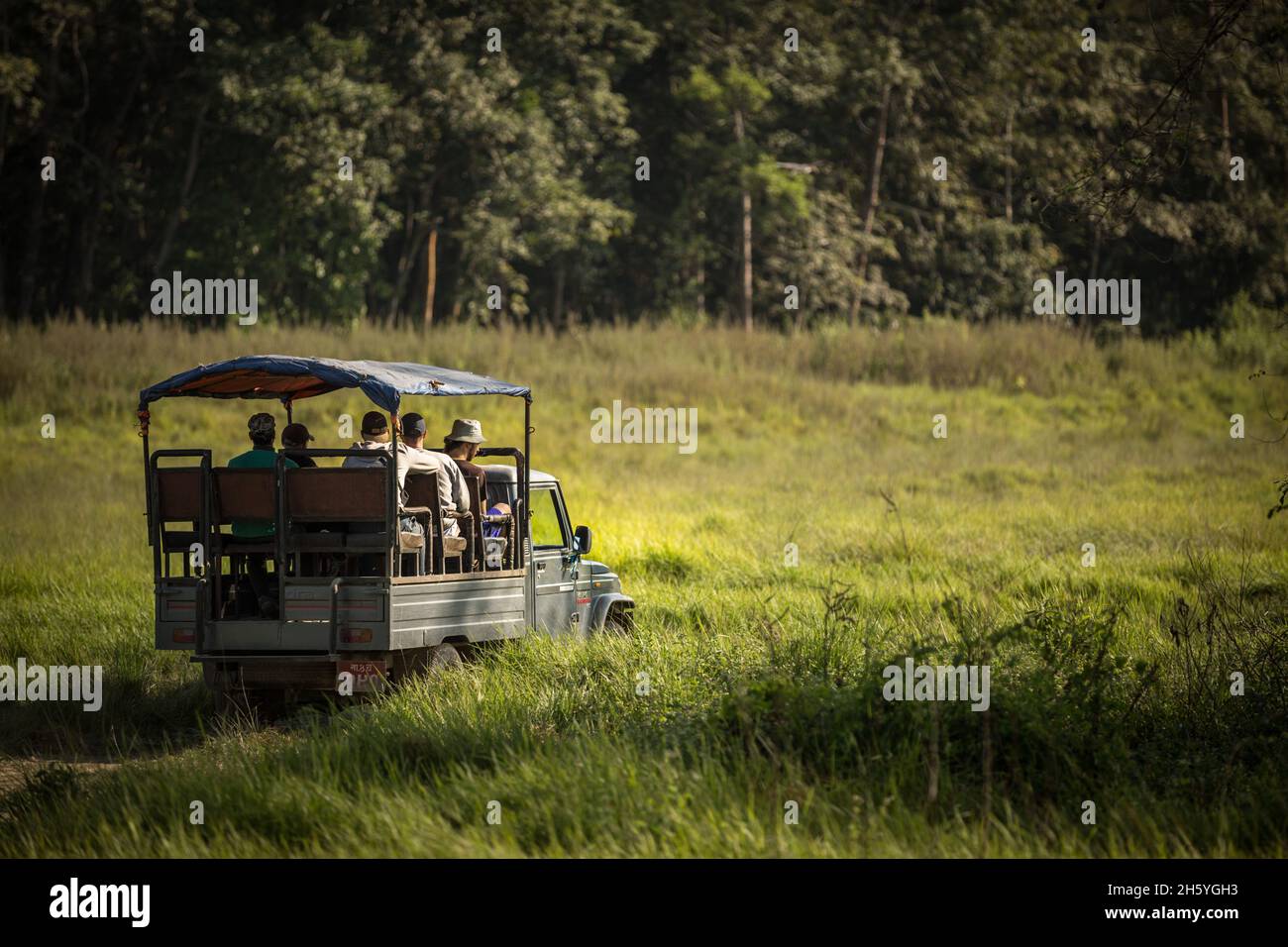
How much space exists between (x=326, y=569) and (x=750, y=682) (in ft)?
11.7

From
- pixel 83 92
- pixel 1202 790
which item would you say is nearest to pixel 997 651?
pixel 1202 790

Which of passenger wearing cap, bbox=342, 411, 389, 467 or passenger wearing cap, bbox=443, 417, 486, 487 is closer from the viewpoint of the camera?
passenger wearing cap, bbox=342, 411, 389, 467

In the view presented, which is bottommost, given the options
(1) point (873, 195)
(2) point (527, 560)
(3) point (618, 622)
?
(3) point (618, 622)

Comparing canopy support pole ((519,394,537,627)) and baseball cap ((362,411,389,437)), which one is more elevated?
baseball cap ((362,411,389,437))

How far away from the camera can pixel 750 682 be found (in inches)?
342

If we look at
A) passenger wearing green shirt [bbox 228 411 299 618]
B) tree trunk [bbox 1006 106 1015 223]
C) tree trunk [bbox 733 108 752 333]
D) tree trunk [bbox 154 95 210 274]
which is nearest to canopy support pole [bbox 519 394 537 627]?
passenger wearing green shirt [bbox 228 411 299 618]

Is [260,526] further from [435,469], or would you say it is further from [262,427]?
[435,469]

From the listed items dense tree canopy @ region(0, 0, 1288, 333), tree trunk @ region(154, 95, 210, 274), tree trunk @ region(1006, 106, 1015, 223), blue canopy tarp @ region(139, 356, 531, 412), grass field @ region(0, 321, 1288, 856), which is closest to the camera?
grass field @ region(0, 321, 1288, 856)

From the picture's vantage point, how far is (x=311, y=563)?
10961 millimetres

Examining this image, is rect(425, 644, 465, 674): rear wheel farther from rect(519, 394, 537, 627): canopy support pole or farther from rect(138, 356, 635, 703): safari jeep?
rect(519, 394, 537, 627): canopy support pole

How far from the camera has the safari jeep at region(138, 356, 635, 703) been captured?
1022cm

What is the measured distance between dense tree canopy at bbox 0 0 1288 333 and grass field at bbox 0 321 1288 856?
558 inches

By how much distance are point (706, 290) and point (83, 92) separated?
2007 cm

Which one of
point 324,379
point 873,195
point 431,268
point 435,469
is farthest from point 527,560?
point 873,195
